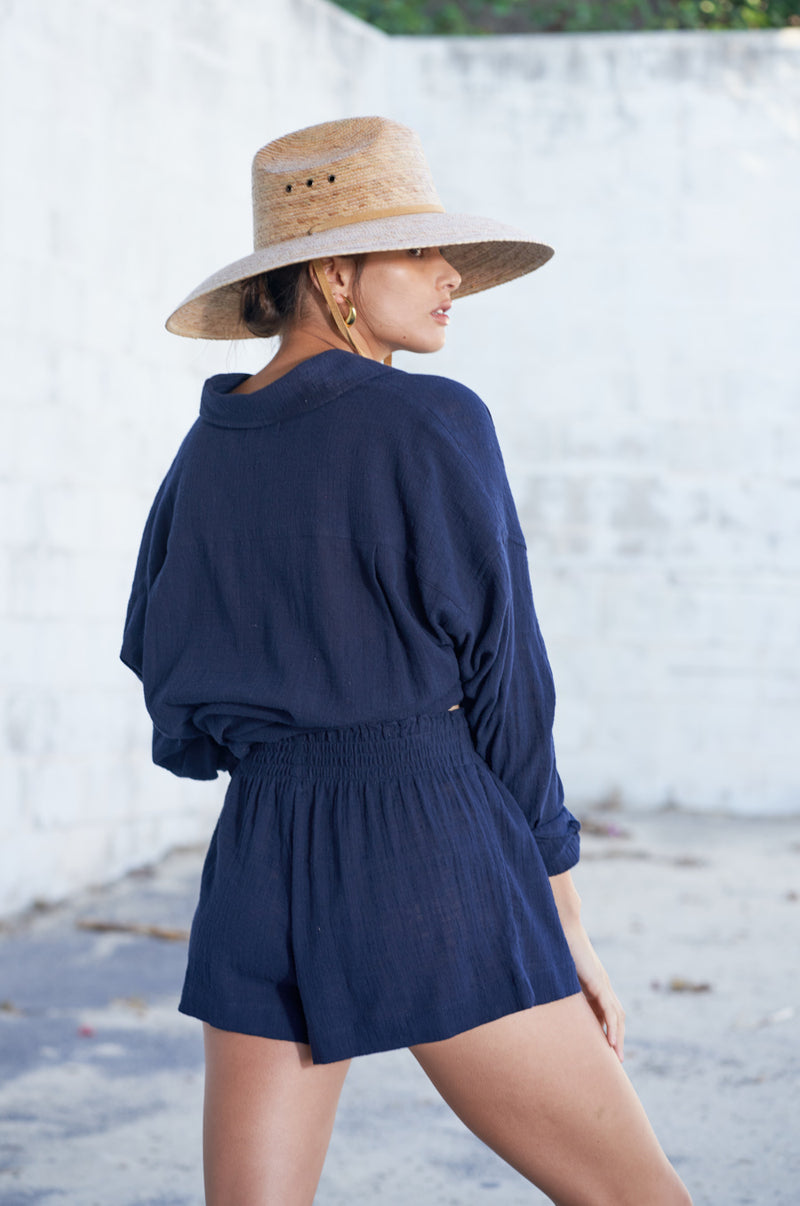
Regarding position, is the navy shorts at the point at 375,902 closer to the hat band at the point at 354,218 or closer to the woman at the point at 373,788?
the woman at the point at 373,788

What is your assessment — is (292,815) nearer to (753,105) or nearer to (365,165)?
(365,165)

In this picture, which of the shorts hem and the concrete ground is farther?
the concrete ground

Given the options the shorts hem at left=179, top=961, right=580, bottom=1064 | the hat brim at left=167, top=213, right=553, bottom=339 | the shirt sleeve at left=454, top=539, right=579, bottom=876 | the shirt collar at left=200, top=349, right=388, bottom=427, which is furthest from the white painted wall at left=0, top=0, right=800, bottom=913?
the shorts hem at left=179, top=961, right=580, bottom=1064

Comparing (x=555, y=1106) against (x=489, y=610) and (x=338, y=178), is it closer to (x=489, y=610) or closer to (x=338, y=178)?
(x=489, y=610)

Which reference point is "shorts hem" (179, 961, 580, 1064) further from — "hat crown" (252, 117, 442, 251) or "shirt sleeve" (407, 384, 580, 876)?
"hat crown" (252, 117, 442, 251)

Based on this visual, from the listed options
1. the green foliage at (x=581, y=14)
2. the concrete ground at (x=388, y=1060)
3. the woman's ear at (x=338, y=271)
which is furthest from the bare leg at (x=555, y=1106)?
the green foliage at (x=581, y=14)

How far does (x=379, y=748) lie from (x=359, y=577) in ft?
0.60

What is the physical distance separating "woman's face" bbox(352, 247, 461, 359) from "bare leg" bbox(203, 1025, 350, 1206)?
2.56ft

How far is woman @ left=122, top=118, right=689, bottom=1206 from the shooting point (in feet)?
4.56

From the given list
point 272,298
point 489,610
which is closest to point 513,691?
point 489,610

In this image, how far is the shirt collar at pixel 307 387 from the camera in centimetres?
142

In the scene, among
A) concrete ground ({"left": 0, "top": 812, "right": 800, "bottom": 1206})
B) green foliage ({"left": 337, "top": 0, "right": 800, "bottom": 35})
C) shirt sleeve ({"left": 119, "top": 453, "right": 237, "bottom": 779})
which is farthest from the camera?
green foliage ({"left": 337, "top": 0, "right": 800, "bottom": 35})

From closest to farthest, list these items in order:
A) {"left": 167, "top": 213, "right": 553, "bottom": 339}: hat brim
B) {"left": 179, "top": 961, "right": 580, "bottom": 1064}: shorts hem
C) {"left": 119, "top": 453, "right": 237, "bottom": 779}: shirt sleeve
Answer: {"left": 179, "top": 961, "right": 580, "bottom": 1064}: shorts hem → {"left": 167, "top": 213, "right": 553, "bottom": 339}: hat brim → {"left": 119, "top": 453, "right": 237, "bottom": 779}: shirt sleeve

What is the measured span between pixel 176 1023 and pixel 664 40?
504 centimetres
